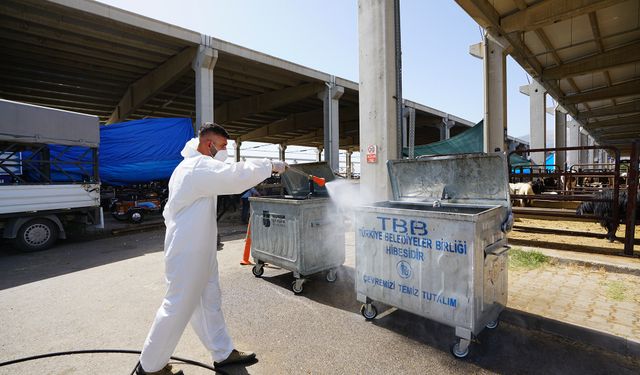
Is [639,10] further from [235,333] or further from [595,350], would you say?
[235,333]

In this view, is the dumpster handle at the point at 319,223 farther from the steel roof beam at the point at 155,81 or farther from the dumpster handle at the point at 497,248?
the steel roof beam at the point at 155,81

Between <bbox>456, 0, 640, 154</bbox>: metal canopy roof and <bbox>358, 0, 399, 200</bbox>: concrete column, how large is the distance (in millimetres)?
3775

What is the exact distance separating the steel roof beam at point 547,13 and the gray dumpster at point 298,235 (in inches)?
354

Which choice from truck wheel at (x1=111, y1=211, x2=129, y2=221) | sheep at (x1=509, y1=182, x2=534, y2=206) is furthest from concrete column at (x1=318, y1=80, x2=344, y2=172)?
truck wheel at (x1=111, y1=211, x2=129, y2=221)

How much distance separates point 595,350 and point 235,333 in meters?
3.17

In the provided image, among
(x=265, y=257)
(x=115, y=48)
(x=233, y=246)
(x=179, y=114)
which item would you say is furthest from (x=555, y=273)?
(x=179, y=114)

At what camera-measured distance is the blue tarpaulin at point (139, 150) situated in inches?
432

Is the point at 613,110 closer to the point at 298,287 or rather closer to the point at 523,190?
the point at 523,190

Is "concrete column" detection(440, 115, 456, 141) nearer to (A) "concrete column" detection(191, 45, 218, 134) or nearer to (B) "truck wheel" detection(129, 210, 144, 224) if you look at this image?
(A) "concrete column" detection(191, 45, 218, 134)

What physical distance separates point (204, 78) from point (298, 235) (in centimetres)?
870

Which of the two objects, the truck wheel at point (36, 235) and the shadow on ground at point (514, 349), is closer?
the shadow on ground at point (514, 349)

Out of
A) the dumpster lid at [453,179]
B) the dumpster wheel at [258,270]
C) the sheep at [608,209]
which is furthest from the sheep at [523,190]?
the dumpster wheel at [258,270]

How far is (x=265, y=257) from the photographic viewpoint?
4.84m

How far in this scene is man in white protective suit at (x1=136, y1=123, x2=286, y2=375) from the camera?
2299mm
